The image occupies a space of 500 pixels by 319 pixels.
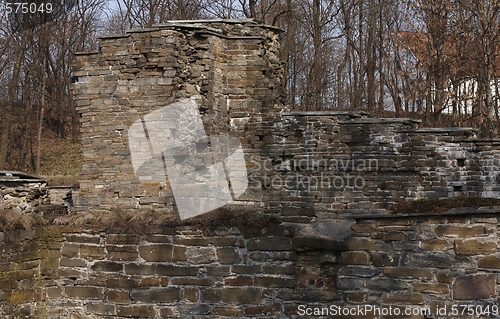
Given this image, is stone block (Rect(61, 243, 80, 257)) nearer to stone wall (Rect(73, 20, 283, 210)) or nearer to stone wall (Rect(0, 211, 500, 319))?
stone wall (Rect(0, 211, 500, 319))

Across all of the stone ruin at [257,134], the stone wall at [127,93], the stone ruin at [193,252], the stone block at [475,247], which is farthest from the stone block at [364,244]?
the stone ruin at [257,134]

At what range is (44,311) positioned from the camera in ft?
20.2

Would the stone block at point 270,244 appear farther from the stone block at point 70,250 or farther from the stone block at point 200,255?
the stone block at point 70,250

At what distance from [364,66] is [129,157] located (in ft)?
41.3

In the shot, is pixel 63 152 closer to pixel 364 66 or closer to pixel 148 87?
pixel 364 66

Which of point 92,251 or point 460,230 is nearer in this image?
point 460,230

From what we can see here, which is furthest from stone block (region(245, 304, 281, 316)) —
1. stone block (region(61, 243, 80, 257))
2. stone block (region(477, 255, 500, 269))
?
stone block (region(61, 243, 80, 257))

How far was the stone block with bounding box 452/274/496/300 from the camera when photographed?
15.0ft

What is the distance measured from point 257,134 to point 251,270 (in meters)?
6.59

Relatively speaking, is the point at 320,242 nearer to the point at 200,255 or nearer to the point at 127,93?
the point at 200,255

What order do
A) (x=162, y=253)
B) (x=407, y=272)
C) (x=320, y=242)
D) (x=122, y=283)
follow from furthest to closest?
(x=122, y=283) < (x=162, y=253) < (x=320, y=242) < (x=407, y=272)

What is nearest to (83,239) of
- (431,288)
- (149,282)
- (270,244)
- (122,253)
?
(122,253)

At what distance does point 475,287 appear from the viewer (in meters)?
4.61

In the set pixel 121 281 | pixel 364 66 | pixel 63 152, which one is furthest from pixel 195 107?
pixel 63 152
